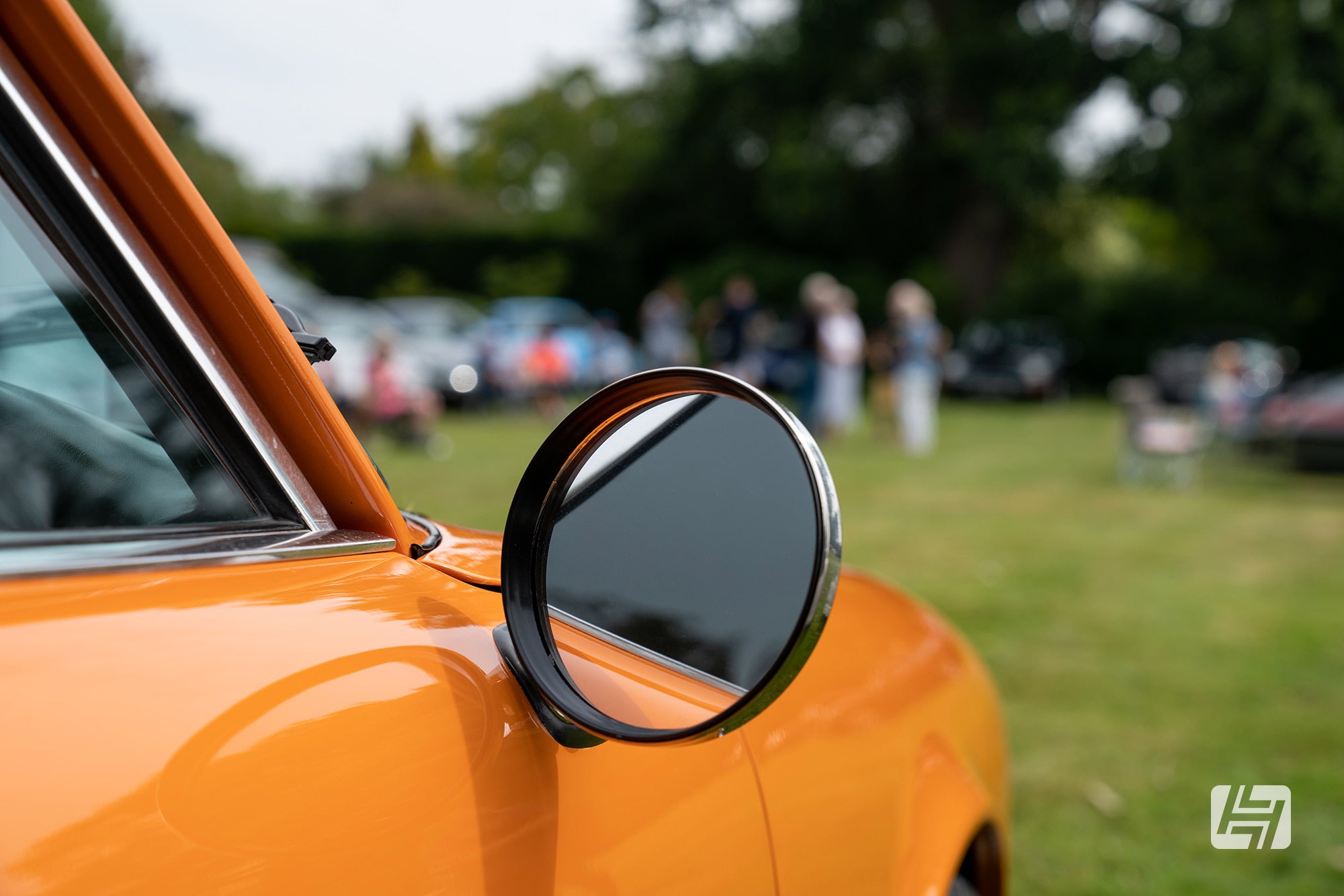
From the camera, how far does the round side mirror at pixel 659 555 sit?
3.64 ft

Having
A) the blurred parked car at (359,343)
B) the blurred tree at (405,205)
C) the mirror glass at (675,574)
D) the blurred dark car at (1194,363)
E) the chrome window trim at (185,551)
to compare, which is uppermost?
the chrome window trim at (185,551)

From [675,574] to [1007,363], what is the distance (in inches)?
880

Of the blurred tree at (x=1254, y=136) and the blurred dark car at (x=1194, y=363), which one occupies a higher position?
the blurred tree at (x=1254, y=136)

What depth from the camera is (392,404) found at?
42.3ft

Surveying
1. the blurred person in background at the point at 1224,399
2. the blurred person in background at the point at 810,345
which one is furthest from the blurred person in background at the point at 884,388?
the blurred person in background at the point at 1224,399

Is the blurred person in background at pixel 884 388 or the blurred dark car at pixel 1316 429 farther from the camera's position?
the blurred person in background at pixel 884 388

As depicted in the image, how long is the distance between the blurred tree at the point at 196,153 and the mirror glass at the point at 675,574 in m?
0.48

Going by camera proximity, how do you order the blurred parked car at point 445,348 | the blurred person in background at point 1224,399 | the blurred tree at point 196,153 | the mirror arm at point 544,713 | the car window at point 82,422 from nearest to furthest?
1. the car window at point 82,422
2. the mirror arm at point 544,713
3. the blurred tree at point 196,153
4. the blurred person in background at point 1224,399
5. the blurred parked car at point 445,348

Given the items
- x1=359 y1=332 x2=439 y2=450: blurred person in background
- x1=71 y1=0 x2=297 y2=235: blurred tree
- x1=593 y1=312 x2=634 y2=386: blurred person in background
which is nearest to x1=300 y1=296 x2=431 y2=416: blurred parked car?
x1=359 y1=332 x2=439 y2=450: blurred person in background

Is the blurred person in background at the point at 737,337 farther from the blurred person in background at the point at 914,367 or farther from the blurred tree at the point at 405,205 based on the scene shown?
the blurred tree at the point at 405,205

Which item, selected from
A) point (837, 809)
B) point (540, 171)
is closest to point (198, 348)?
point (837, 809)

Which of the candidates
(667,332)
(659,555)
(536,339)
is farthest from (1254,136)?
(659,555)

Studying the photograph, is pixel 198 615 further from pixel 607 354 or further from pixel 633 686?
pixel 607 354

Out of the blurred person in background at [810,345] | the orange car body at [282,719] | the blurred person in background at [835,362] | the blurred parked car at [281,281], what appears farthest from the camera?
the blurred parked car at [281,281]
